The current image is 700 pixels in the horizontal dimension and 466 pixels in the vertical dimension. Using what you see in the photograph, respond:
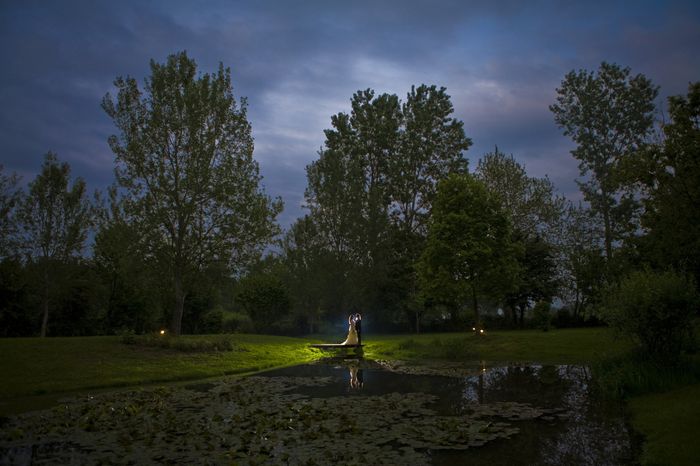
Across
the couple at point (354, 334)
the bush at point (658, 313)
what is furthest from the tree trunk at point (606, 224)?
the bush at point (658, 313)

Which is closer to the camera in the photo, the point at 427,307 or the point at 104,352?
the point at 104,352

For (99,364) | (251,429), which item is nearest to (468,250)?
(99,364)

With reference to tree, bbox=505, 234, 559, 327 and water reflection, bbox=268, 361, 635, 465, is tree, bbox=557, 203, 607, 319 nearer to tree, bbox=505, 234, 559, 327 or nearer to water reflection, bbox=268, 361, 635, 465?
tree, bbox=505, 234, 559, 327

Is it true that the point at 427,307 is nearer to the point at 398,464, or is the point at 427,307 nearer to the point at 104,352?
the point at 104,352

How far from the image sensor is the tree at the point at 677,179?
18.1 meters

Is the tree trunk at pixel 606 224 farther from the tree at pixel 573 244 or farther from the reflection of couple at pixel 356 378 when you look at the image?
the reflection of couple at pixel 356 378

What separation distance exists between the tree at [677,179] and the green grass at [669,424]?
8557 mm

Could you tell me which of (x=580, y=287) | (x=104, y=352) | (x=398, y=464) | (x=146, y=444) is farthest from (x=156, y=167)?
(x=580, y=287)

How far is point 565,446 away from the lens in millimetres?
8922

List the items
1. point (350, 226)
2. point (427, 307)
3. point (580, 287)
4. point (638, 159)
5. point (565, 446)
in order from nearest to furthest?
point (565, 446)
point (638, 159)
point (580, 287)
point (350, 226)
point (427, 307)

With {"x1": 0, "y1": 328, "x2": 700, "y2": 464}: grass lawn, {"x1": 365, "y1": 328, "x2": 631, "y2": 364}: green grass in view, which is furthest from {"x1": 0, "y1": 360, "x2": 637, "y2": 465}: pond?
{"x1": 365, "y1": 328, "x2": 631, "y2": 364}: green grass

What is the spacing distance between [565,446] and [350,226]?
37.8 m

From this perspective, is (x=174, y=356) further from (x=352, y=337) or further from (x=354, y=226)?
(x=354, y=226)

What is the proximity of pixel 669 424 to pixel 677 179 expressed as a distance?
502 inches
